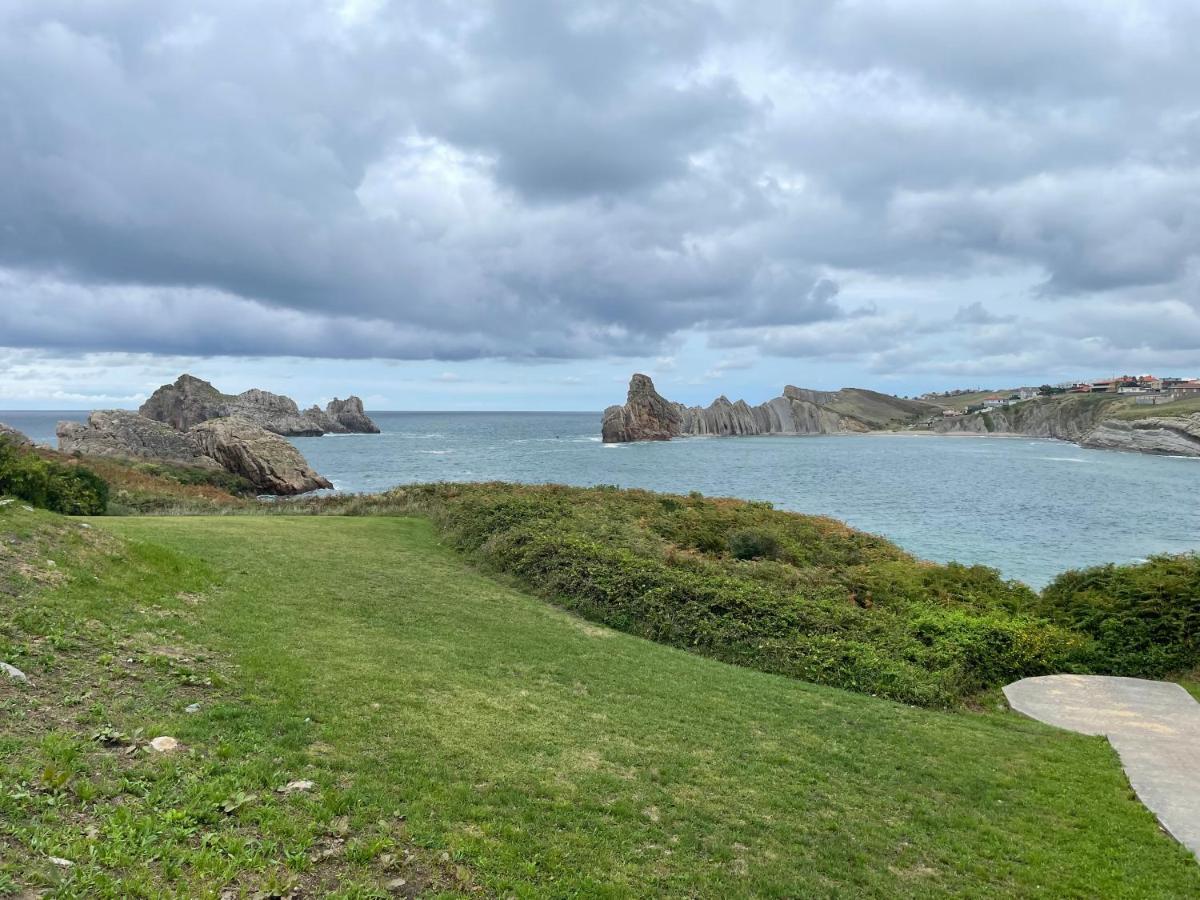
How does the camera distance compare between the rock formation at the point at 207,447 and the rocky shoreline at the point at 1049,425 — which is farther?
the rocky shoreline at the point at 1049,425

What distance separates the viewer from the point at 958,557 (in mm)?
34906

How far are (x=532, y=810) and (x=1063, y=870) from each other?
220 inches

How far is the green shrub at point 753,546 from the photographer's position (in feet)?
78.1

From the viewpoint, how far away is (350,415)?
18588 cm

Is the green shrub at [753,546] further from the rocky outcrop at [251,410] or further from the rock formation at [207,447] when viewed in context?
the rocky outcrop at [251,410]

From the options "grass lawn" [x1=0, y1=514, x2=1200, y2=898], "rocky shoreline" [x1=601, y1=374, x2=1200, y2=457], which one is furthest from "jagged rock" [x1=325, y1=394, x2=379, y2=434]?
"grass lawn" [x1=0, y1=514, x2=1200, y2=898]

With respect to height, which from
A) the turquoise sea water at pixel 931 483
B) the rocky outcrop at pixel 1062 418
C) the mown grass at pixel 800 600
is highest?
the rocky outcrop at pixel 1062 418

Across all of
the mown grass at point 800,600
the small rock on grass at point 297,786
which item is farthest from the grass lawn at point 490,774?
the mown grass at point 800,600

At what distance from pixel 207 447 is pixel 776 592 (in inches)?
2323

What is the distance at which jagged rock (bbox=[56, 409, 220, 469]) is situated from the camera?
64.8 metres

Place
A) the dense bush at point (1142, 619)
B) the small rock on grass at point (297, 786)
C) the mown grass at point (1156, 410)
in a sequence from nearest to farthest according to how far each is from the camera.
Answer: the small rock on grass at point (297, 786), the dense bush at point (1142, 619), the mown grass at point (1156, 410)

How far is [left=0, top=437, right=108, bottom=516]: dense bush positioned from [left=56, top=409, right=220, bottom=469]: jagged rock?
137 feet

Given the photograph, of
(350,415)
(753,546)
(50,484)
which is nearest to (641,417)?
(350,415)

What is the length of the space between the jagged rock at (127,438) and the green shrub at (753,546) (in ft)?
183
